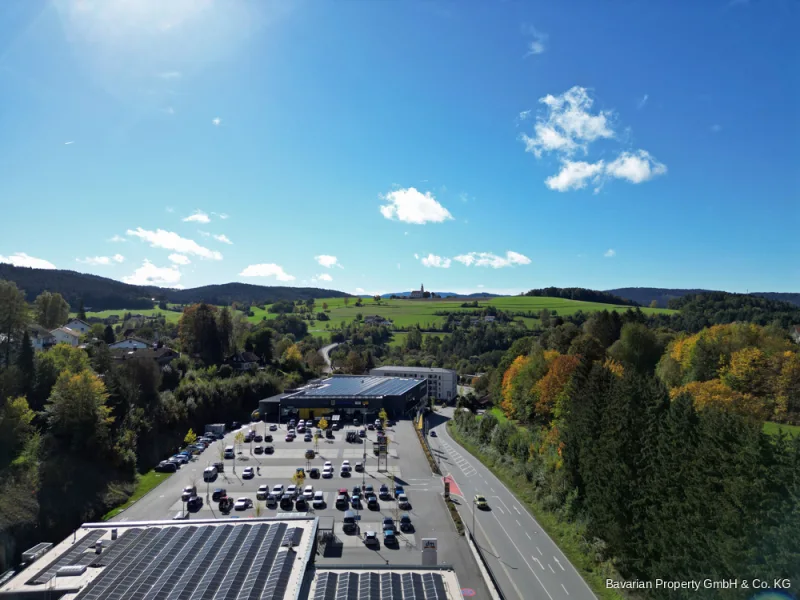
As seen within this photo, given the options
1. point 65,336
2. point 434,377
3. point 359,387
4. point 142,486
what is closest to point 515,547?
point 142,486

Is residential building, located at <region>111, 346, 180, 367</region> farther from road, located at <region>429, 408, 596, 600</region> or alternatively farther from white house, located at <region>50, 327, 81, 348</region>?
road, located at <region>429, 408, 596, 600</region>

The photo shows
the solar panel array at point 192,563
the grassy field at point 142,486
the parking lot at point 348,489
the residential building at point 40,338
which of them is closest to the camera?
the solar panel array at point 192,563

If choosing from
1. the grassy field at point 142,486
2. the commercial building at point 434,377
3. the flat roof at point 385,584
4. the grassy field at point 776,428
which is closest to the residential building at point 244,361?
the commercial building at point 434,377

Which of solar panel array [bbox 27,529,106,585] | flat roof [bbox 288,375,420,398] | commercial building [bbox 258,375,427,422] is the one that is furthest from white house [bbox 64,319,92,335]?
solar panel array [bbox 27,529,106,585]

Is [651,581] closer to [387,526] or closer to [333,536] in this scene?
[387,526]

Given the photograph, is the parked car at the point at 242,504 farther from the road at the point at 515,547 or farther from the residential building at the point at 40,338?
the residential building at the point at 40,338

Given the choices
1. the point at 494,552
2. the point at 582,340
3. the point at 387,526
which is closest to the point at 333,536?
the point at 387,526
